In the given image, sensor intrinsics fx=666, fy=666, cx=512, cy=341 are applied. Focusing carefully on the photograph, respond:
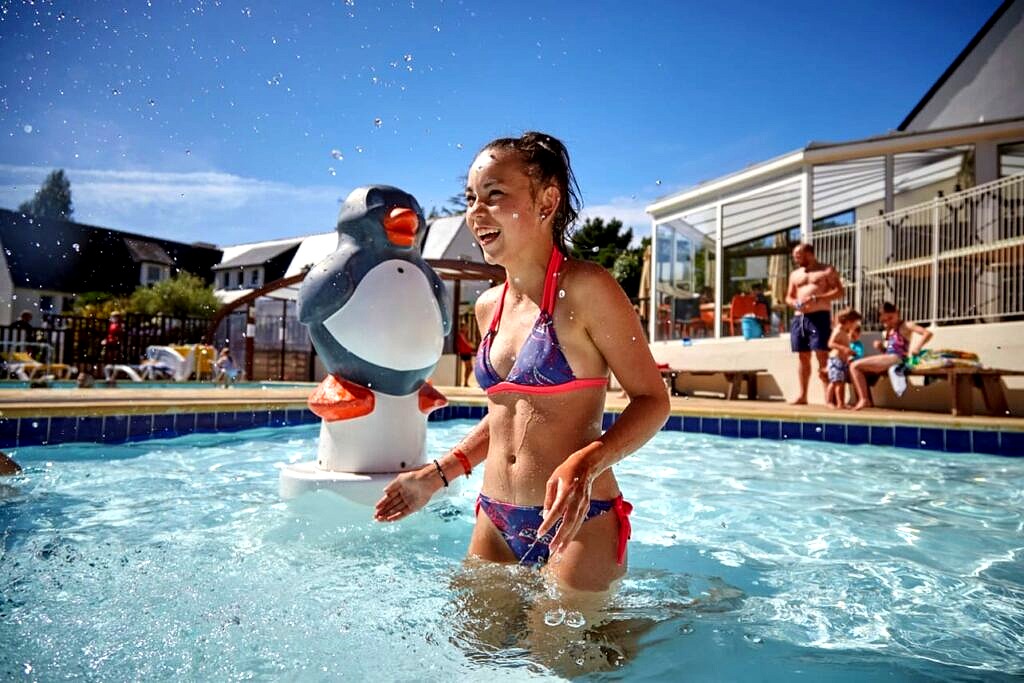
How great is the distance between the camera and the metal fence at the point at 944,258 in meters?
9.06

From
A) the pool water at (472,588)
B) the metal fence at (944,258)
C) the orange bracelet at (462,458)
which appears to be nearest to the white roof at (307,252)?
the metal fence at (944,258)

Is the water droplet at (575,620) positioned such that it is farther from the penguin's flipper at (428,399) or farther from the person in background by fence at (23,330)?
the person in background by fence at (23,330)

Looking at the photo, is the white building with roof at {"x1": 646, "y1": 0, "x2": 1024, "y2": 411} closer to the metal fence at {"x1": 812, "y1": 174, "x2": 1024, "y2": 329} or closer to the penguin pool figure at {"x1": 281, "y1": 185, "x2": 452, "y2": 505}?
the metal fence at {"x1": 812, "y1": 174, "x2": 1024, "y2": 329}

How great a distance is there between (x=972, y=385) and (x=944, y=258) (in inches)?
104

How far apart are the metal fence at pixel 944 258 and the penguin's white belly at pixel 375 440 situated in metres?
8.57

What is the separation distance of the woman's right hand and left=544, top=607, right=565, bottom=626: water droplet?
0.58 m

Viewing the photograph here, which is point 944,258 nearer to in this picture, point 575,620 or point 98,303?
point 575,620

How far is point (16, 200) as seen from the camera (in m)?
3.55

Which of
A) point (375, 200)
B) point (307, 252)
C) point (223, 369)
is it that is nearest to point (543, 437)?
point (375, 200)

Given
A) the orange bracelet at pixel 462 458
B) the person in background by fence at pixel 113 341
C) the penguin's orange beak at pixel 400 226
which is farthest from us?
the person in background by fence at pixel 113 341

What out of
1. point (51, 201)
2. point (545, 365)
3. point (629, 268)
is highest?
point (629, 268)

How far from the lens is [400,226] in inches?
150

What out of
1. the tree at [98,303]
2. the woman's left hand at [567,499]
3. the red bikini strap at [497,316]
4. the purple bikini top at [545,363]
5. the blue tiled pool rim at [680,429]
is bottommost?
the blue tiled pool rim at [680,429]

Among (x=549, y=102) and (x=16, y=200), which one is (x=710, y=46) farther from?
(x=16, y=200)
